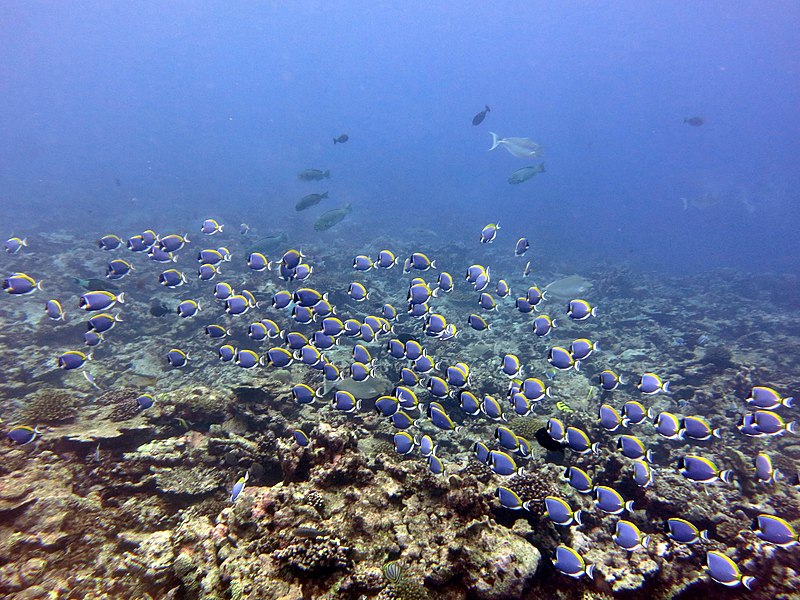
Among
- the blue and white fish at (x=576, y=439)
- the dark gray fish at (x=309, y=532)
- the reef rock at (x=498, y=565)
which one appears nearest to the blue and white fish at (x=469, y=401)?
the blue and white fish at (x=576, y=439)

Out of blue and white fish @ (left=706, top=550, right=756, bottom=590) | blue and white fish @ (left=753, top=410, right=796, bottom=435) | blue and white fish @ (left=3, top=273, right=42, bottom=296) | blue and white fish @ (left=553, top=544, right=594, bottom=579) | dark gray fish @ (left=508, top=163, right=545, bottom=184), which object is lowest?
blue and white fish @ (left=553, top=544, right=594, bottom=579)

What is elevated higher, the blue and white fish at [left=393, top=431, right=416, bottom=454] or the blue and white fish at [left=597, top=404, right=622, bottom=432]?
the blue and white fish at [left=597, top=404, right=622, bottom=432]

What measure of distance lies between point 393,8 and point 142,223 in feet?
591

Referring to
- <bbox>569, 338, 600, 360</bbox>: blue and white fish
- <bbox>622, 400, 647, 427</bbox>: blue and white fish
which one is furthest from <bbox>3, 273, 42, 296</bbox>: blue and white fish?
<bbox>622, 400, 647, 427</bbox>: blue and white fish

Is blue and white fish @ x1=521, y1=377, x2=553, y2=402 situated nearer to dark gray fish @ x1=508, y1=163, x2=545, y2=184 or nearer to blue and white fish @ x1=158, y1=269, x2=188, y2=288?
blue and white fish @ x1=158, y1=269, x2=188, y2=288

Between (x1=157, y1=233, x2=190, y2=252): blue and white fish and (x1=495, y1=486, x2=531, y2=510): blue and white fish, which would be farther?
(x1=157, y1=233, x2=190, y2=252): blue and white fish

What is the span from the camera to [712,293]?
22.8 metres

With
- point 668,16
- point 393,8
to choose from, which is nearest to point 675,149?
point 668,16

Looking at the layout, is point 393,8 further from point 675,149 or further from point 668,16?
point 675,149

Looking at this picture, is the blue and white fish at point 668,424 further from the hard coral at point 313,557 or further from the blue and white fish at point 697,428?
the hard coral at point 313,557

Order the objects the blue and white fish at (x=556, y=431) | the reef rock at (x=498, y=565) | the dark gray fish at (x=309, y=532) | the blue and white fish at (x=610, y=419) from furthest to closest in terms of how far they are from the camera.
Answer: the blue and white fish at (x=610, y=419) → the blue and white fish at (x=556, y=431) → the dark gray fish at (x=309, y=532) → the reef rock at (x=498, y=565)

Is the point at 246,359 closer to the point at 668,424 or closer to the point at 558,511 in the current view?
the point at 558,511

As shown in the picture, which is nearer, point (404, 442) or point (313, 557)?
point (313, 557)

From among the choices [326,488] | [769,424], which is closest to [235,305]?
[326,488]
